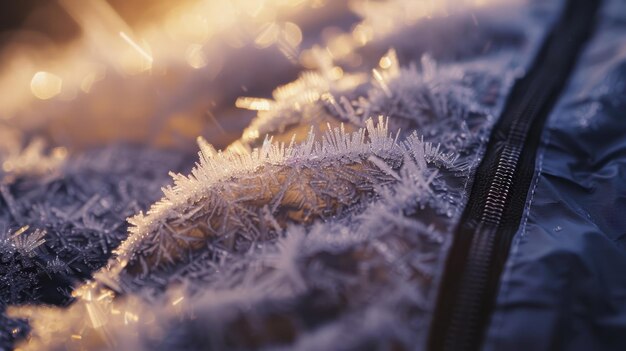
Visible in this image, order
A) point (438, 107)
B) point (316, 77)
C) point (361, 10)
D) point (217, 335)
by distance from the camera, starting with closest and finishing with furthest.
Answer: point (217, 335) → point (438, 107) → point (316, 77) → point (361, 10)

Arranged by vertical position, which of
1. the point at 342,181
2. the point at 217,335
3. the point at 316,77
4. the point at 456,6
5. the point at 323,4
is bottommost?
the point at 217,335

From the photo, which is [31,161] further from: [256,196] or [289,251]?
[289,251]

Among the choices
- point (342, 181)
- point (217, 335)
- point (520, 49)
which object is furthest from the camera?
point (520, 49)

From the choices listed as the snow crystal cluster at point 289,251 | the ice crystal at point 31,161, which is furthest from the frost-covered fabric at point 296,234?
the ice crystal at point 31,161

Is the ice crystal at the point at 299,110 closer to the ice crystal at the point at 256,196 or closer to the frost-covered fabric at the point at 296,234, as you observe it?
the frost-covered fabric at the point at 296,234

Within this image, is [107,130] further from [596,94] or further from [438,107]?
[596,94]

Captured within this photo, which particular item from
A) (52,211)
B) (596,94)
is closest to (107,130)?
(52,211)

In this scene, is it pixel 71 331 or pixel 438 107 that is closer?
pixel 71 331

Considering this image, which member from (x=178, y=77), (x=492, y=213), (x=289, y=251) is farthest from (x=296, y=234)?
(x=178, y=77)

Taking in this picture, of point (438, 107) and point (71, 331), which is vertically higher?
point (438, 107)
